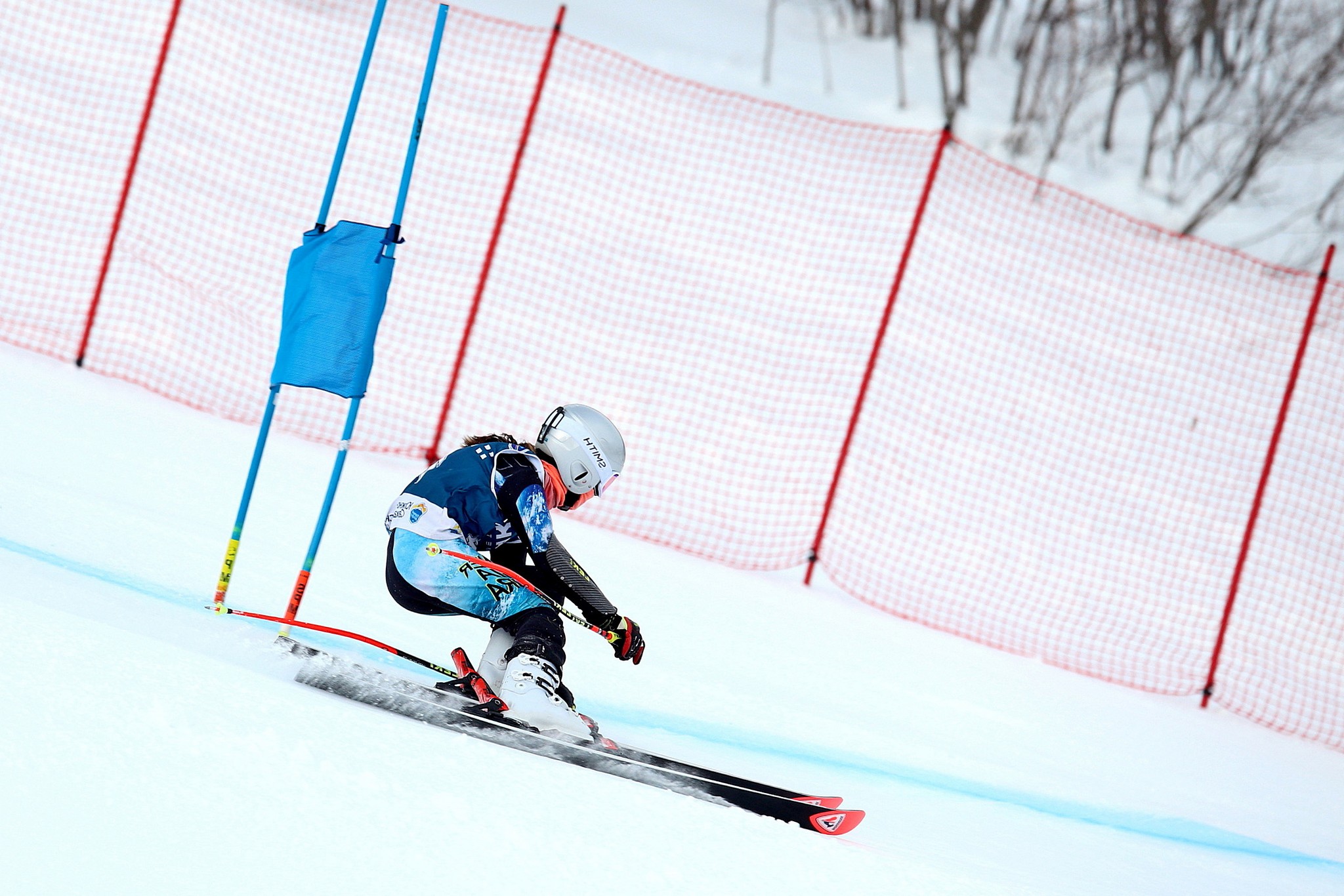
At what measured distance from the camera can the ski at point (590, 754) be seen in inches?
136

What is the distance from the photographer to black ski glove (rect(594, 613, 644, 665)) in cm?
367

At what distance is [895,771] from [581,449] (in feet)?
6.39

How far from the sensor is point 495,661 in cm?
387

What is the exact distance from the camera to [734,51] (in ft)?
61.6

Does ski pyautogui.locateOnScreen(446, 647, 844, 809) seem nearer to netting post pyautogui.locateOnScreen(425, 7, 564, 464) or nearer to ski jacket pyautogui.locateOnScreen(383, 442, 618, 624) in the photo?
ski jacket pyautogui.locateOnScreen(383, 442, 618, 624)

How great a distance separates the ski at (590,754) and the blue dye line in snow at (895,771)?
56 centimetres

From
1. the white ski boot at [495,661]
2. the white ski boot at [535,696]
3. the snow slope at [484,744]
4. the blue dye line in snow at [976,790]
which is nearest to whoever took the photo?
the snow slope at [484,744]

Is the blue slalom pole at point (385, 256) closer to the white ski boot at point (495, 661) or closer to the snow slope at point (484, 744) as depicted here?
the snow slope at point (484, 744)

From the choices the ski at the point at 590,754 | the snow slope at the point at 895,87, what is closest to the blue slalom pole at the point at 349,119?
the ski at the point at 590,754

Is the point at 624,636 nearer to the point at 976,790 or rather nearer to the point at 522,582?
the point at 522,582

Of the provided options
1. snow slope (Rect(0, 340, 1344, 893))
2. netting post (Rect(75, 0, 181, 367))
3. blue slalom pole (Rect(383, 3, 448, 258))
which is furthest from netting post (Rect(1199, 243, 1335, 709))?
netting post (Rect(75, 0, 181, 367))

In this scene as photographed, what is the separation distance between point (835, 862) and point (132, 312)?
7077 mm

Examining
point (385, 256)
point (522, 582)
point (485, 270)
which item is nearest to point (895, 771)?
point (522, 582)

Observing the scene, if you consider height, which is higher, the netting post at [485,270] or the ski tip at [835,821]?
the netting post at [485,270]
